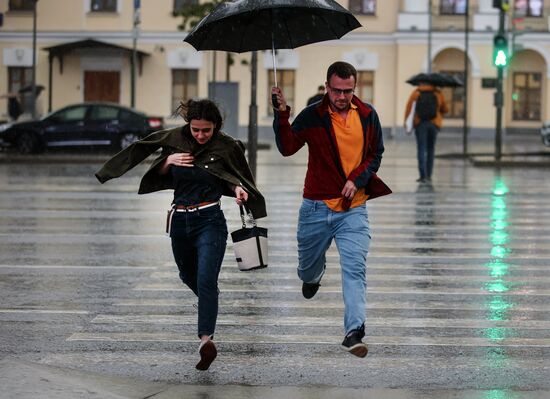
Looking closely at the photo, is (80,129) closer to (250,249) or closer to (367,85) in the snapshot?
(367,85)

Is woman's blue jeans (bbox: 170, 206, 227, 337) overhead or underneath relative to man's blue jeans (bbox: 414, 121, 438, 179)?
underneath

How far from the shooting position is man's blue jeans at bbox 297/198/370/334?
28.0ft

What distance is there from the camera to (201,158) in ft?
28.2

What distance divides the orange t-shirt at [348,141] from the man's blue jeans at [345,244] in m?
0.09

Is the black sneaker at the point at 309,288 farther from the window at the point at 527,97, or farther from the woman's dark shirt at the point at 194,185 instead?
the window at the point at 527,97

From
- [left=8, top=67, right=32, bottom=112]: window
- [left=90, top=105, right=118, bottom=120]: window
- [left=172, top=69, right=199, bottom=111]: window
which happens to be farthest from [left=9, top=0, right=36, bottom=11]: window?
[left=90, top=105, right=118, bottom=120]: window

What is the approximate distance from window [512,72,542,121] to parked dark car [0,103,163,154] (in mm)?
26273

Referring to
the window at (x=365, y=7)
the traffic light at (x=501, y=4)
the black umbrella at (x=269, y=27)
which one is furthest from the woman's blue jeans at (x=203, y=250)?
the window at (x=365, y=7)

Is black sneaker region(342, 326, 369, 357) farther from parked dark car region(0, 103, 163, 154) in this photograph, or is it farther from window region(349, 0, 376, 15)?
window region(349, 0, 376, 15)

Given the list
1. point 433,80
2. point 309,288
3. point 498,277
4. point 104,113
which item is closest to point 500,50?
point 433,80

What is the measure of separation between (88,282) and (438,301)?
314 cm

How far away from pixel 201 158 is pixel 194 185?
0.17m

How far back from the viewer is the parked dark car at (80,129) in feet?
120

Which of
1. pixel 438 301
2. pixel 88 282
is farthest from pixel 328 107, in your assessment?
pixel 88 282
